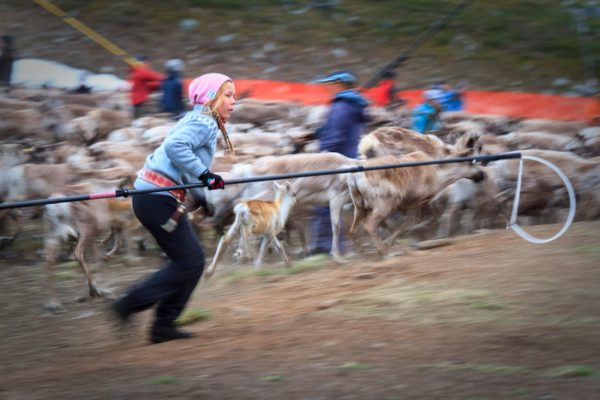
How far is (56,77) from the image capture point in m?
23.6

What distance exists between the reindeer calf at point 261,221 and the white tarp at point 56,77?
1168 centimetres

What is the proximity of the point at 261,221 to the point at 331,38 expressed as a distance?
17034 millimetres

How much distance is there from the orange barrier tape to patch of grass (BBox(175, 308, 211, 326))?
11.8m

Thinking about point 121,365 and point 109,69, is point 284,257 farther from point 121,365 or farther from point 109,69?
point 109,69

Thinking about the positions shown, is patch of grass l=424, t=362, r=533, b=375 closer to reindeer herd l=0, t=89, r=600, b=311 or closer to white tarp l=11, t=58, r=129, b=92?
reindeer herd l=0, t=89, r=600, b=311

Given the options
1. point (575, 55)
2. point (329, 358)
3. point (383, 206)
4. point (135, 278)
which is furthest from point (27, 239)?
point (575, 55)

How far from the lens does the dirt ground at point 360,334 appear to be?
220 inches

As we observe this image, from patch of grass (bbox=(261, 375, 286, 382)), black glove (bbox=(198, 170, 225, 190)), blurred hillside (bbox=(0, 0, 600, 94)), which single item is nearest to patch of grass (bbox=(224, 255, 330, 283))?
black glove (bbox=(198, 170, 225, 190))

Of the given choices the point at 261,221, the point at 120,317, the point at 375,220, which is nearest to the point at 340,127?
the point at 375,220

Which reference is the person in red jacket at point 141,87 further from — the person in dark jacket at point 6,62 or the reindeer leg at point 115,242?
the reindeer leg at point 115,242

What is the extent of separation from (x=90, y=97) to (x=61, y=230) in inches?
407

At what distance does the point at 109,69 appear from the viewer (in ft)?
82.4

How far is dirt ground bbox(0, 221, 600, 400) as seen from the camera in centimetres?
560

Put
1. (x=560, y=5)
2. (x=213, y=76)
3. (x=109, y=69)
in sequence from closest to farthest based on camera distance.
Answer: (x=213, y=76) < (x=109, y=69) < (x=560, y=5)
